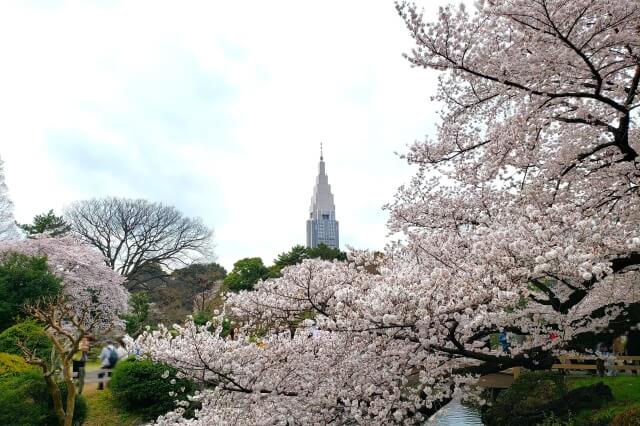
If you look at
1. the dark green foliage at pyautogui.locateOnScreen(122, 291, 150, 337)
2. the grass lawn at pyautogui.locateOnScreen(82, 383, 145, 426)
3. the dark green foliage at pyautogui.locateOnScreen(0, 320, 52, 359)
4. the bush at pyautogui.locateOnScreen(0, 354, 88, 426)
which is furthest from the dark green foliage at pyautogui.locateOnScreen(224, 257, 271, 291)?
the bush at pyautogui.locateOnScreen(0, 354, 88, 426)

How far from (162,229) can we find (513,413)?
2812cm

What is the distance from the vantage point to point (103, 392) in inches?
542

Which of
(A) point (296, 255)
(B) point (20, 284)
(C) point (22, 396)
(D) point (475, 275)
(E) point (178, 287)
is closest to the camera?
(D) point (475, 275)

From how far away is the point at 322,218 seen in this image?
98.9m

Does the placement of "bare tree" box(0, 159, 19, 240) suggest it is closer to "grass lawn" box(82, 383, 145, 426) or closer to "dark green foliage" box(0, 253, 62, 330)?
"dark green foliage" box(0, 253, 62, 330)

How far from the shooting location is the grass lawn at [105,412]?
40.8 ft

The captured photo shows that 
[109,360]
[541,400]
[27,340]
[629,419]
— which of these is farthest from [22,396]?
[629,419]

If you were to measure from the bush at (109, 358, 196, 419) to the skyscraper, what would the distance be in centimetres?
8175

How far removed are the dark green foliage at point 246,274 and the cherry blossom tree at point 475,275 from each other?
24.5m

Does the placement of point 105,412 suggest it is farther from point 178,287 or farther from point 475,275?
point 178,287

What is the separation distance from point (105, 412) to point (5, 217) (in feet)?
50.2

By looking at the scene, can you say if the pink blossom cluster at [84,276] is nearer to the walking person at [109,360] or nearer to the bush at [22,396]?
the walking person at [109,360]

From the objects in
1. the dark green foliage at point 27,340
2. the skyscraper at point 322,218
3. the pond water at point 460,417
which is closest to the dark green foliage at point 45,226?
the dark green foliage at point 27,340

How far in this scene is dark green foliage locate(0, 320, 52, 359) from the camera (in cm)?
1206
